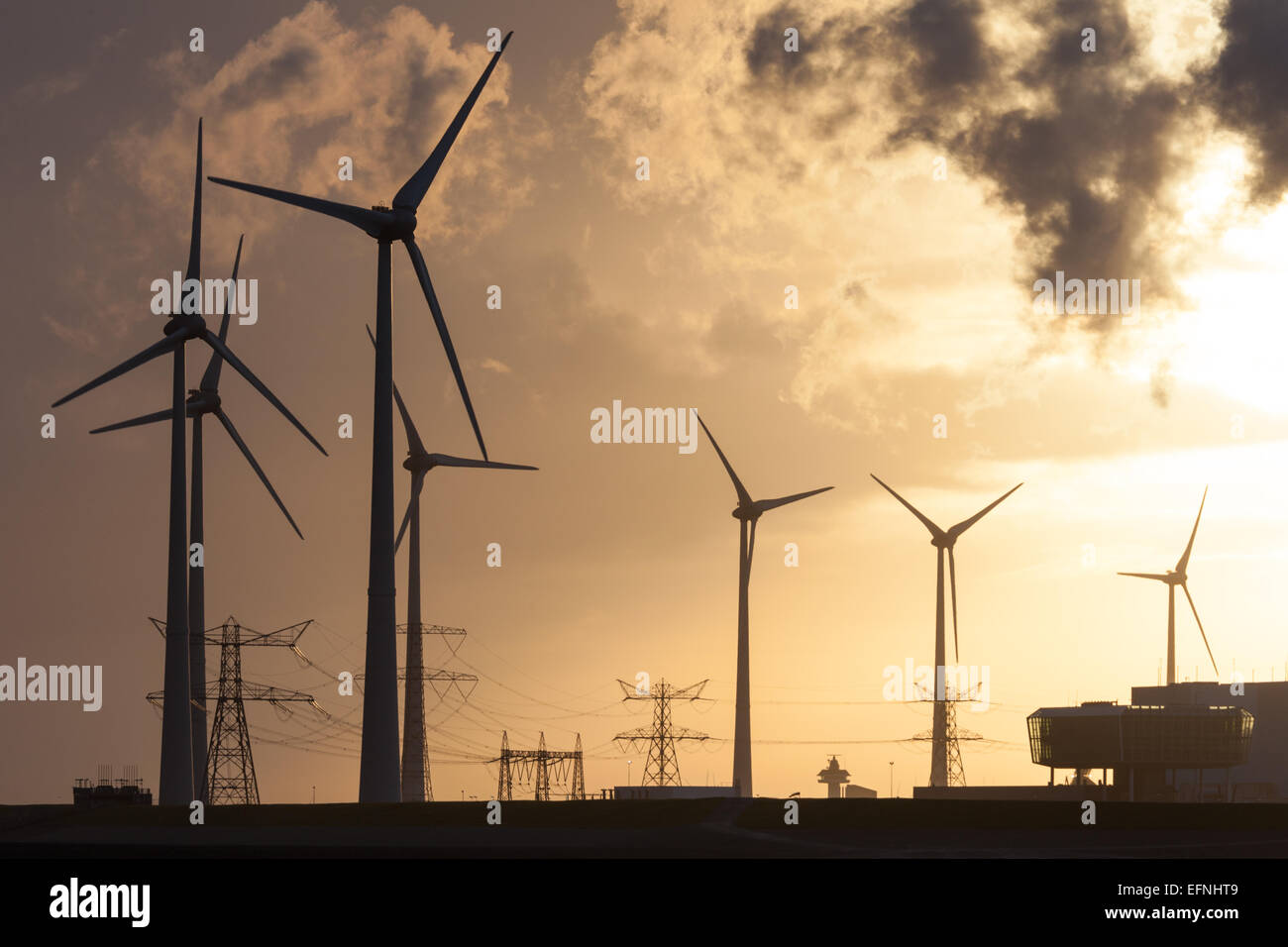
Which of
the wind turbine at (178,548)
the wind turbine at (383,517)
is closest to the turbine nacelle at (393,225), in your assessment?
the wind turbine at (383,517)

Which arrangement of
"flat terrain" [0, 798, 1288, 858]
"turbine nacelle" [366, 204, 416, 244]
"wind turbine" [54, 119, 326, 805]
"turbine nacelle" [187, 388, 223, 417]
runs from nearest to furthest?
1. "flat terrain" [0, 798, 1288, 858]
2. "turbine nacelle" [366, 204, 416, 244]
3. "wind turbine" [54, 119, 326, 805]
4. "turbine nacelle" [187, 388, 223, 417]

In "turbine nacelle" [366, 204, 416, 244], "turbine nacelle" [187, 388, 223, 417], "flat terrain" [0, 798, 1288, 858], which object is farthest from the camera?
"turbine nacelle" [187, 388, 223, 417]

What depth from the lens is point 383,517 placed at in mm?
128000

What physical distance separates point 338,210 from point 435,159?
8069mm

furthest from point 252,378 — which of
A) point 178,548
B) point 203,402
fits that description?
point 203,402

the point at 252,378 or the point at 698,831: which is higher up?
the point at 252,378

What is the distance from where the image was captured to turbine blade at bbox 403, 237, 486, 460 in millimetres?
127000

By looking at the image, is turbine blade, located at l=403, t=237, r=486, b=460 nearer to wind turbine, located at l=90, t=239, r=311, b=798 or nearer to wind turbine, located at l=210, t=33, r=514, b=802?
wind turbine, located at l=210, t=33, r=514, b=802

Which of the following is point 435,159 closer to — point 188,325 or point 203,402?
point 188,325

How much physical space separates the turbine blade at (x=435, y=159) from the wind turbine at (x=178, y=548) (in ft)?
64.9

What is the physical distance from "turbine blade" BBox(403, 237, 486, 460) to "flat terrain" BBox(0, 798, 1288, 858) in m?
26.0

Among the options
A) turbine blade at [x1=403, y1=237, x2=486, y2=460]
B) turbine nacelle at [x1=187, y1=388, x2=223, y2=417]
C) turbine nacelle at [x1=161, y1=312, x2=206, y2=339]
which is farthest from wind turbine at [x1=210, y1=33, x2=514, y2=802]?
turbine nacelle at [x1=187, y1=388, x2=223, y2=417]
